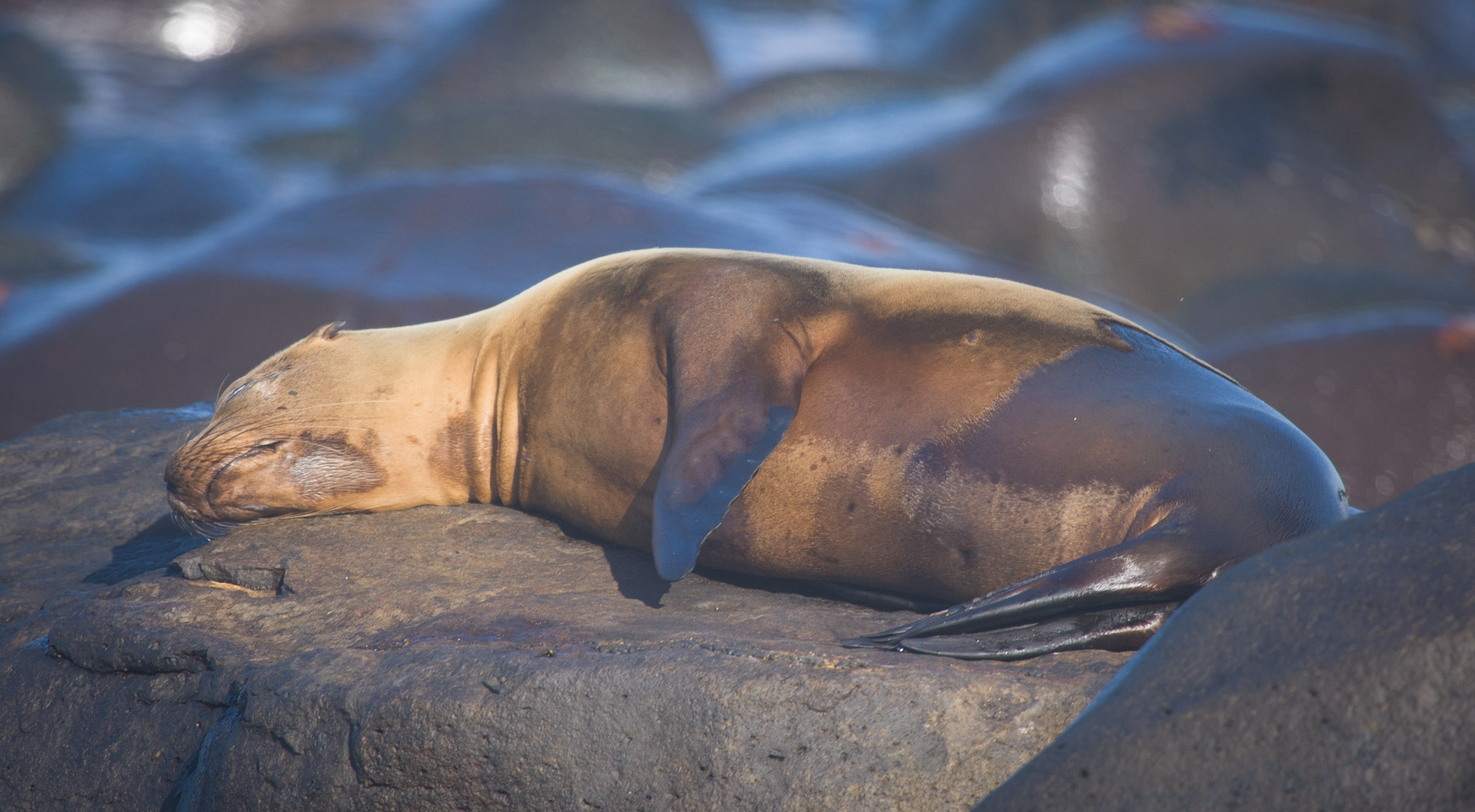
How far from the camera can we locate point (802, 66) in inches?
577

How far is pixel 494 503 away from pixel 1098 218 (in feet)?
23.6

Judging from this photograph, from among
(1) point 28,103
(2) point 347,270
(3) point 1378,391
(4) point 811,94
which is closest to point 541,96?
(4) point 811,94

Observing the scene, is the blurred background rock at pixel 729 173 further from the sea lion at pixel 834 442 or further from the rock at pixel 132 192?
the sea lion at pixel 834 442

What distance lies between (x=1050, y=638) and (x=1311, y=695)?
75 cm

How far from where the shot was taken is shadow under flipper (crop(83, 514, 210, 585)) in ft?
11.7

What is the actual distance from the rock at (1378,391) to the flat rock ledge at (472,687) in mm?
5918

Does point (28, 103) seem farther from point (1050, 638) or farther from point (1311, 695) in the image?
point (1311, 695)

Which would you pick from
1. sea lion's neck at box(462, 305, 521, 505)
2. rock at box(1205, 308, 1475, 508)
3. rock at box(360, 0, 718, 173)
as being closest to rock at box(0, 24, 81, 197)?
rock at box(360, 0, 718, 173)

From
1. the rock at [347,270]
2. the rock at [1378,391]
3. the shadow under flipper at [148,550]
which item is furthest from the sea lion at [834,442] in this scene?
the rock at [1378,391]

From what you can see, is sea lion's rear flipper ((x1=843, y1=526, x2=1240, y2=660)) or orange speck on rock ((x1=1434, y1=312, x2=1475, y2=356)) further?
orange speck on rock ((x1=1434, y1=312, x2=1475, y2=356))

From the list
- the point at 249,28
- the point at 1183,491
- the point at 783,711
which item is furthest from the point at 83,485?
the point at 249,28

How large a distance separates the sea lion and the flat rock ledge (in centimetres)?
15

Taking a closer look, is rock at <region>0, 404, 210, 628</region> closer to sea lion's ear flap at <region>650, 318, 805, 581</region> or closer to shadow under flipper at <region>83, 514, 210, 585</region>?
shadow under flipper at <region>83, 514, 210, 585</region>

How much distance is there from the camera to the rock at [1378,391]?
7496 mm
